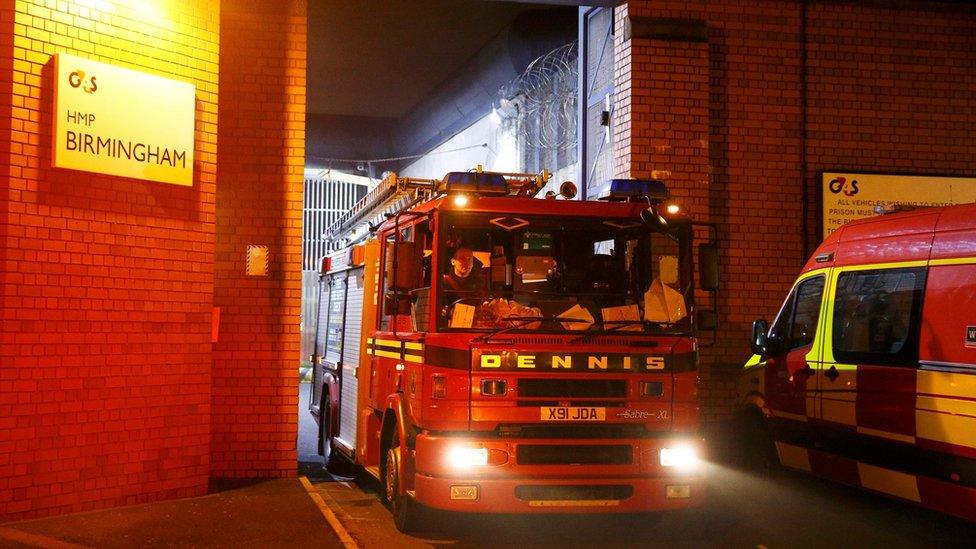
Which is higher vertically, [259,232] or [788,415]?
[259,232]

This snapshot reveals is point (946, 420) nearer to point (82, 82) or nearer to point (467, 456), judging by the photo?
point (467, 456)

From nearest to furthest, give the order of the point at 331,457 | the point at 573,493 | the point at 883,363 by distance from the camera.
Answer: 1. the point at 573,493
2. the point at 883,363
3. the point at 331,457

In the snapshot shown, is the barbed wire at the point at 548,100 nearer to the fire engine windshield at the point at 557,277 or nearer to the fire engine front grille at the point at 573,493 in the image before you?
the fire engine windshield at the point at 557,277

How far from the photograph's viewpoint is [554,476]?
677 centimetres

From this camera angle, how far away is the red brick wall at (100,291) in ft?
23.9

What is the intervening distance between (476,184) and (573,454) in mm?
2138

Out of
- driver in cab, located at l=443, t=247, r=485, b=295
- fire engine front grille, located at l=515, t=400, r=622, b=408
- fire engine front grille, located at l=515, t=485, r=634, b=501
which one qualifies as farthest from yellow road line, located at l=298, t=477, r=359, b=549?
driver in cab, located at l=443, t=247, r=485, b=295

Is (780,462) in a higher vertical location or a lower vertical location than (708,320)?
lower

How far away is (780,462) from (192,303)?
5539mm

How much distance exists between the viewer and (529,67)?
Answer: 14.3m

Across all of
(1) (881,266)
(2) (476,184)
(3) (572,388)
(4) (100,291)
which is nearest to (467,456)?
(3) (572,388)

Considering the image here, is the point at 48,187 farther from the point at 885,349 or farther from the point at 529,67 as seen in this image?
the point at 529,67

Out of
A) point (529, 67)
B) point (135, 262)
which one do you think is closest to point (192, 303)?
point (135, 262)

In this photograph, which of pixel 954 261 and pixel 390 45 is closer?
pixel 954 261
